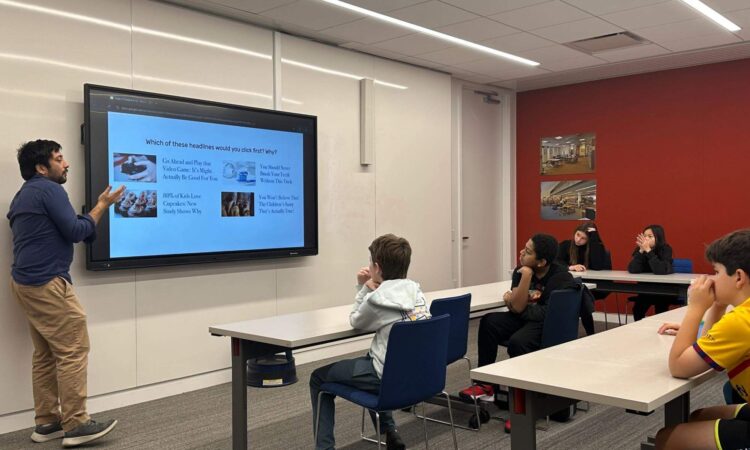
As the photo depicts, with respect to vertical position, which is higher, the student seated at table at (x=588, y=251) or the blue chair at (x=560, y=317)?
the student seated at table at (x=588, y=251)

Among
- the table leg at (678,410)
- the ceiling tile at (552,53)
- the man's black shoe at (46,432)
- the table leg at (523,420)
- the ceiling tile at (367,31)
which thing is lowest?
the man's black shoe at (46,432)

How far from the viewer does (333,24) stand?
5320 millimetres

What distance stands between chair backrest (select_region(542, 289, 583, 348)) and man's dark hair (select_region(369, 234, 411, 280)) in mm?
1110

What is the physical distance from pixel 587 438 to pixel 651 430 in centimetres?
43

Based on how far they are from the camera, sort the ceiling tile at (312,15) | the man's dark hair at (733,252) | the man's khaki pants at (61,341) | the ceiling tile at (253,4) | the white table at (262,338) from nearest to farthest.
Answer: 1. the man's dark hair at (733,252)
2. the white table at (262,338)
3. the man's khaki pants at (61,341)
4. the ceiling tile at (253,4)
5. the ceiling tile at (312,15)

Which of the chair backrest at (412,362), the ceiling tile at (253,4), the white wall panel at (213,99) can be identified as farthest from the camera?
the ceiling tile at (253,4)

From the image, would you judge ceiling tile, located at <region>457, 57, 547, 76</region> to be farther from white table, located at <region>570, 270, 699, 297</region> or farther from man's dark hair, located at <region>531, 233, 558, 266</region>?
man's dark hair, located at <region>531, 233, 558, 266</region>

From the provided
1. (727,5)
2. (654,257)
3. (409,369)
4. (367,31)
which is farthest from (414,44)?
(409,369)

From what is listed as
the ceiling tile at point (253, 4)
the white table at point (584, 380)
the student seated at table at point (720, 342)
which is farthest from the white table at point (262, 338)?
the ceiling tile at point (253, 4)

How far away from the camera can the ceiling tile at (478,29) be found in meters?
5.38

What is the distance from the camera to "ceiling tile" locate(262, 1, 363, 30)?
4.87m

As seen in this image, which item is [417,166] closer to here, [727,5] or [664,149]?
[664,149]

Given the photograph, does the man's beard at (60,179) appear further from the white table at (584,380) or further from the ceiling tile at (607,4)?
the ceiling tile at (607,4)

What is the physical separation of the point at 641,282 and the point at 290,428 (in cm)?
344
